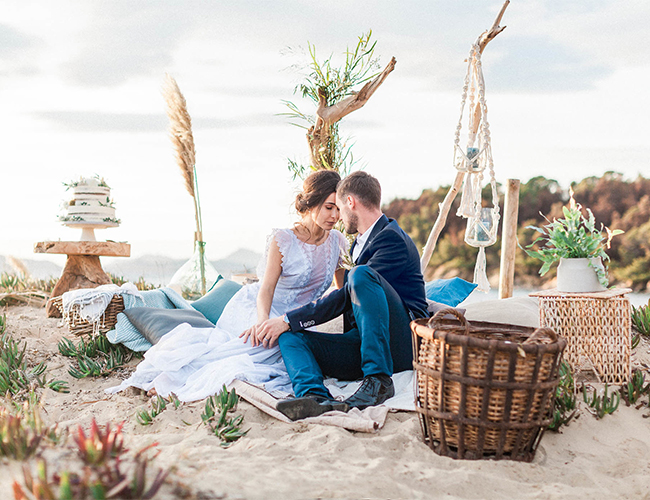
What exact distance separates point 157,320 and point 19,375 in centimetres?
84

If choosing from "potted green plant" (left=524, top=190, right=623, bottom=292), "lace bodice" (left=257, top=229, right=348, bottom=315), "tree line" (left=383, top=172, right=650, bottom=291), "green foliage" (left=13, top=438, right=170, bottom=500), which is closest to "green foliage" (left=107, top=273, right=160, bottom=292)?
"lace bodice" (left=257, top=229, right=348, bottom=315)

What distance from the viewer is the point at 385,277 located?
2.79 meters

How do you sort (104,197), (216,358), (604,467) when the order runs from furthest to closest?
(104,197) → (216,358) → (604,467)

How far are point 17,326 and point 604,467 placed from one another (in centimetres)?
460

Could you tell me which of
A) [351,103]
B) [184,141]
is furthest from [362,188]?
[184,141]

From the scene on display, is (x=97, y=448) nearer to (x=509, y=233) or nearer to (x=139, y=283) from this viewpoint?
(x=509, y=233)

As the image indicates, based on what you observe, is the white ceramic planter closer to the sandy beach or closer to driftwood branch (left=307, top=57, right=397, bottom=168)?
the sandy beach

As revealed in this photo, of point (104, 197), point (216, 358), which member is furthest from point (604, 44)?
point (216, 358)

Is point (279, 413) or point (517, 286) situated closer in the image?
point (279, 413)

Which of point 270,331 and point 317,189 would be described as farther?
point 317,189

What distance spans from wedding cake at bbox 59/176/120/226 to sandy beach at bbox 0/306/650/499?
3.18 m

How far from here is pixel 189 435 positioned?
2.07m

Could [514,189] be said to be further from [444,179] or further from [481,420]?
[444,179]

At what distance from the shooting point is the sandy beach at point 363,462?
4.65ft
